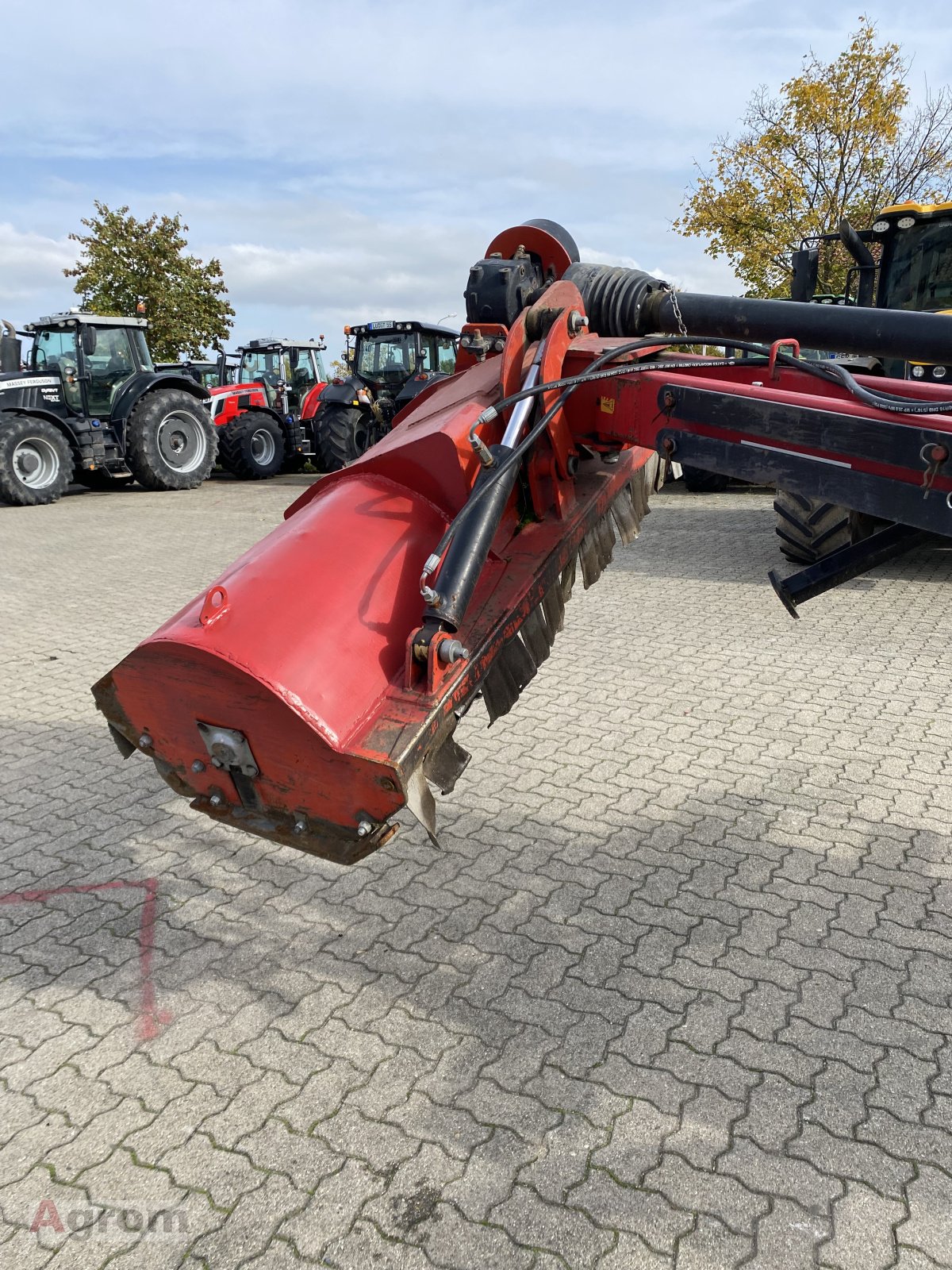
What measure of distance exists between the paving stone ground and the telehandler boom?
25 centimetres

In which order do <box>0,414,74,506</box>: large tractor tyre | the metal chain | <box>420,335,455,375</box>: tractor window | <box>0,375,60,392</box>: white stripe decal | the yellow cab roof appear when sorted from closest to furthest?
the metal chain
the yellow cab roof
<box>0,414,74,506</box>: large tractor tyre
<box>0,375,60,392</box>: white stripe decal
<box>420,335,455,375</box>: tractor window

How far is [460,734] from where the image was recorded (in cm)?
Result: 443

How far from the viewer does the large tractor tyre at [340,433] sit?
14.1 meters

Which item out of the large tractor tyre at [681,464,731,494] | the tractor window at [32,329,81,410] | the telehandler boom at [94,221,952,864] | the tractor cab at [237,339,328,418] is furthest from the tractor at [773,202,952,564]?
the tractor cab at [237,339,328,418]

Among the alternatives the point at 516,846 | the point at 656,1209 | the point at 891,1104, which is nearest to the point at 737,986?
the point at 891,1104

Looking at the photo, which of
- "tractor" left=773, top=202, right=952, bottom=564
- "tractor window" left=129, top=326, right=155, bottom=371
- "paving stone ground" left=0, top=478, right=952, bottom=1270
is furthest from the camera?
"tractor window" left=129, top=326, right=155, bottom=371

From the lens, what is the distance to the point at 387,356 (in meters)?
14.7

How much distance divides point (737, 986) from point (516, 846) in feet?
3.43

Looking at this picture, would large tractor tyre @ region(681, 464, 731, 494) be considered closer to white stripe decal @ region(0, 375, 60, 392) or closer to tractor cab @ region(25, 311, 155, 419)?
tractor cab @ region(25, 311, 155, 419)

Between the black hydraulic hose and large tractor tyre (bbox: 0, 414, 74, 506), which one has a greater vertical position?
the black hydraulic hose

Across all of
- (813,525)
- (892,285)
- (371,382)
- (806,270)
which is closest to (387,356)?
(371,382)

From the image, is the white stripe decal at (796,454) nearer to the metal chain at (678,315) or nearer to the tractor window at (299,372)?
the metal chain at (678,315)

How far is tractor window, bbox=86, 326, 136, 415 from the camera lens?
13.4 m

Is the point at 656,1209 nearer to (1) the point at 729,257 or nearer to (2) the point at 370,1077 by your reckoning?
(2) the point at 370,1077
